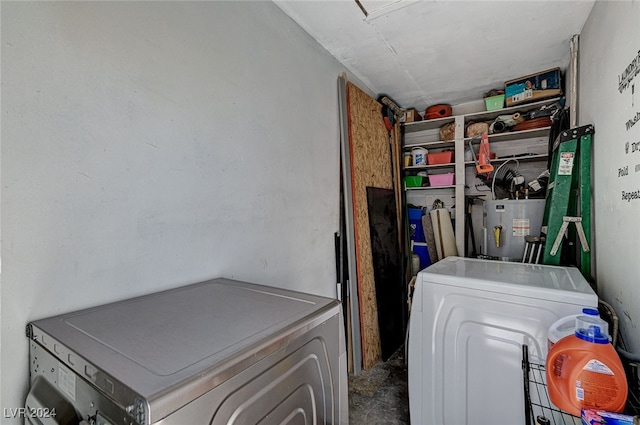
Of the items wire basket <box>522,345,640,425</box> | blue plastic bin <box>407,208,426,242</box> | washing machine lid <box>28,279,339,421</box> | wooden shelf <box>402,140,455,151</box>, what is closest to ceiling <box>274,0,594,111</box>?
wooden shelf <box>402,140,455,151</box>

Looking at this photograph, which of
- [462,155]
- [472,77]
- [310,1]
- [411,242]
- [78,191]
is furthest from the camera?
[411,242]

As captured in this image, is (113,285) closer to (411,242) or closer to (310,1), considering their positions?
(310,1)

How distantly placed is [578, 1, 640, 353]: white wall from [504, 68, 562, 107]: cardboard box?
0.88 metres

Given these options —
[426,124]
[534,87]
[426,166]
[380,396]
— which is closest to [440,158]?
[426,166]

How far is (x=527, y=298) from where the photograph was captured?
53.2 inches

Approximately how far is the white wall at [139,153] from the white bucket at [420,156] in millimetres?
2167

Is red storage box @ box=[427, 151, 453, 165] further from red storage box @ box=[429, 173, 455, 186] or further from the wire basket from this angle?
the wire basket

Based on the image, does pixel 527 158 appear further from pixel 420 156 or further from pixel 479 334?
pixel 479 334

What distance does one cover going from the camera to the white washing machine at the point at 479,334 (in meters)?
1.33

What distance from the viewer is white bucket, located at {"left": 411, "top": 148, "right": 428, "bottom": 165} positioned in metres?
3.65

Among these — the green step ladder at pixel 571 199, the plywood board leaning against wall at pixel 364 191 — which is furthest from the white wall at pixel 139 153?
the green step ladder at pixel 571 199

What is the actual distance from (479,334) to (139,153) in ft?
5.75

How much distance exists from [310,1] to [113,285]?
188 cm

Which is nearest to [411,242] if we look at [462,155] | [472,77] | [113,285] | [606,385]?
[462,155]
